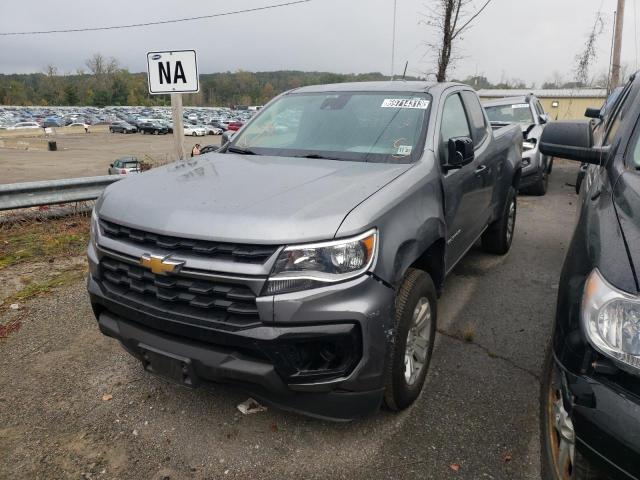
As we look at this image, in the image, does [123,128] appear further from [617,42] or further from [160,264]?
[160,264]

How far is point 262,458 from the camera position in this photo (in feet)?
7.67

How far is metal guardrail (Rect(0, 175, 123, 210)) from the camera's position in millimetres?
5215

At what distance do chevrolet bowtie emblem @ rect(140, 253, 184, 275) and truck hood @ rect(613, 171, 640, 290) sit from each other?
1.76 metres

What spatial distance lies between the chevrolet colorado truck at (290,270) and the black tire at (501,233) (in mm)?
2180

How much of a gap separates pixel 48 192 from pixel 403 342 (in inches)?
194

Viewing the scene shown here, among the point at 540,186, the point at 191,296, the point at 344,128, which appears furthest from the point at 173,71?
the point at 540,186

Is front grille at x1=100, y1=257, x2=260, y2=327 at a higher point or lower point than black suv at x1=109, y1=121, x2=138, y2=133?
higher

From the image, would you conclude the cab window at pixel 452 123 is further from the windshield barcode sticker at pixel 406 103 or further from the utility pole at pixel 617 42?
the utility pole at pixel 617 42

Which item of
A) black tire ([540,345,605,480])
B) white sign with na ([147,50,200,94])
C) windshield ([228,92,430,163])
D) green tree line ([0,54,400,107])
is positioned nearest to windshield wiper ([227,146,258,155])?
windshield ([228,92,430,163])

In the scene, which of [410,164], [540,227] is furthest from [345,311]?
[540,227]

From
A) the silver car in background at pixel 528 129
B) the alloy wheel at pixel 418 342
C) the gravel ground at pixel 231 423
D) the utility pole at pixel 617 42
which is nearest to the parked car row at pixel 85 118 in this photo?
the utility pole at pixel 617 42

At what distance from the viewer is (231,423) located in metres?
2.59

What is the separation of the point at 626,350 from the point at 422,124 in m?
2.01

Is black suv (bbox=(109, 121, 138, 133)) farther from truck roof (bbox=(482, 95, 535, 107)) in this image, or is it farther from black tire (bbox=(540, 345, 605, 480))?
black tire (bbox=(540, 345, 605, 480))
